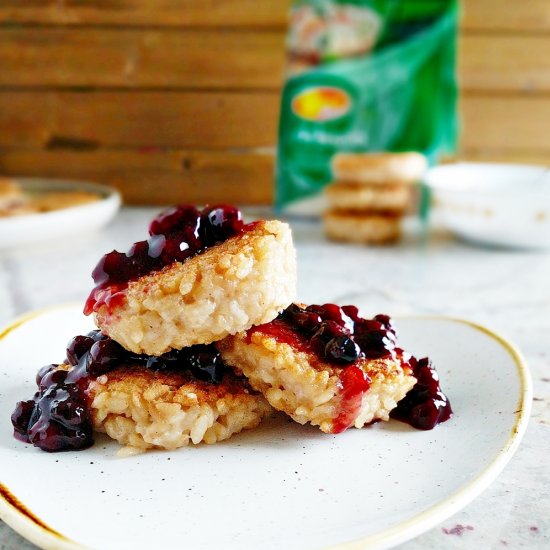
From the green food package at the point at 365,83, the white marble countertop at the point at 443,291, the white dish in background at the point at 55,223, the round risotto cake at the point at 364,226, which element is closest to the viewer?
the white marble countertop at the point at 443,291

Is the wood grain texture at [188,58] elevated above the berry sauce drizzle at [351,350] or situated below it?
above

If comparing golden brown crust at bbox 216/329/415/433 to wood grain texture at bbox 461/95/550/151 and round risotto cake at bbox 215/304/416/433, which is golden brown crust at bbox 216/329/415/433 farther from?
wood grain texture at bbox 461/95/550/151

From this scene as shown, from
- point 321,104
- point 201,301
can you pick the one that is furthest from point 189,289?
point 321,104

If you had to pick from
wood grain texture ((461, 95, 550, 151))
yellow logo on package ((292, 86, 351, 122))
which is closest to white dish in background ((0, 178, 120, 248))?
yellow logo on package ((292, 86, 351, 122))

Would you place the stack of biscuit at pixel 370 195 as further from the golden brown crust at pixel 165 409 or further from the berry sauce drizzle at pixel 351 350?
the golden brown crust at pixel 165 409

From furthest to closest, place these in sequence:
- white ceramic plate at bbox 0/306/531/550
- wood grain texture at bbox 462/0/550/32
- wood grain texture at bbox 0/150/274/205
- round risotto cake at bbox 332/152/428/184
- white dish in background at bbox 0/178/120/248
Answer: wood grain texture at bbox 0/150/274/205, wood grain texture at bbox 462/0/550/32, round risotto cake at bbox 332/152/428/184, white dish in background at bbox 0/178/120/248, white ceramic plate at bbox 0/306/531/550

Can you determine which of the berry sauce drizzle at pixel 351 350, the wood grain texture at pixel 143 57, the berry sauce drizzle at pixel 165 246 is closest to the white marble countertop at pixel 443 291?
the berry sauce drizzle at pixel 351 350

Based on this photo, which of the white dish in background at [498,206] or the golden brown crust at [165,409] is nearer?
the golden brown crust at [165,409]

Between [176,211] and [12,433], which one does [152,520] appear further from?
[176,211]
